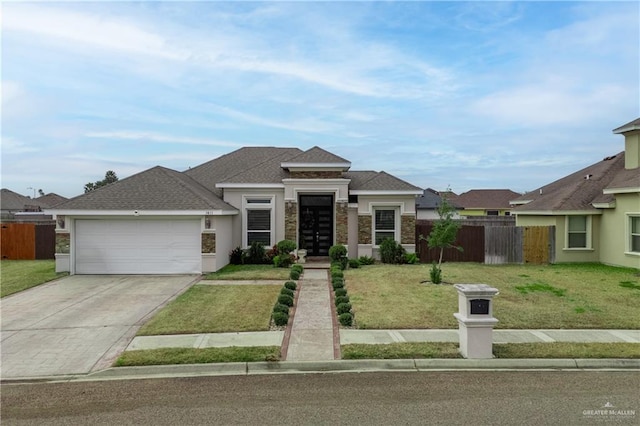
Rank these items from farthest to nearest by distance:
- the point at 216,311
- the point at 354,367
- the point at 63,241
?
the point at 63,241 → the point at 216,311 → the point at 354,367

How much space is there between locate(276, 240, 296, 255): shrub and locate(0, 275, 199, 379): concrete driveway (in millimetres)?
3977

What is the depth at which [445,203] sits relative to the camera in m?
14.5

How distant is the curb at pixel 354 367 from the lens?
21.8ft

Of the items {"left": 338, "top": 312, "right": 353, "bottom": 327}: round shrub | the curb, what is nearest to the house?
{"left": 338, "top": 312, "right": 353, "bottom": 327}: round shrub

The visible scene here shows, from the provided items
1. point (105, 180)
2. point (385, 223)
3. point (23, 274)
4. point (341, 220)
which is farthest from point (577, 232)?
point (105, 180)

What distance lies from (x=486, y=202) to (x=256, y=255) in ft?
146

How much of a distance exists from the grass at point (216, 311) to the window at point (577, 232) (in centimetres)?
1419

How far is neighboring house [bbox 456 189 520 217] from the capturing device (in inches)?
2131

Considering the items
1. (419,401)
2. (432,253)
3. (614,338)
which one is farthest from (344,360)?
(432,253)

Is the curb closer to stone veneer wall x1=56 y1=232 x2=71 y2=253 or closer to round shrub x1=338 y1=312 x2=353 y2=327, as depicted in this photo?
round shrub x1=338 y1=312 x2=353 y2=327

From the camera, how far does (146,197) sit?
1633 centimetres

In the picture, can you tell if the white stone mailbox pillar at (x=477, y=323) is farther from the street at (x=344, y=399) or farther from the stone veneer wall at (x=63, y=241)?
the stone veneer wall at (x=63, y=241)

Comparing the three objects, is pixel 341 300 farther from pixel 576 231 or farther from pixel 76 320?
pixel 576 231

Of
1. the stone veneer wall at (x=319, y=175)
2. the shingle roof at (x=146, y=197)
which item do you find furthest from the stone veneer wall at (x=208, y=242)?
the stone veneer wall at (x=319, y=175)
